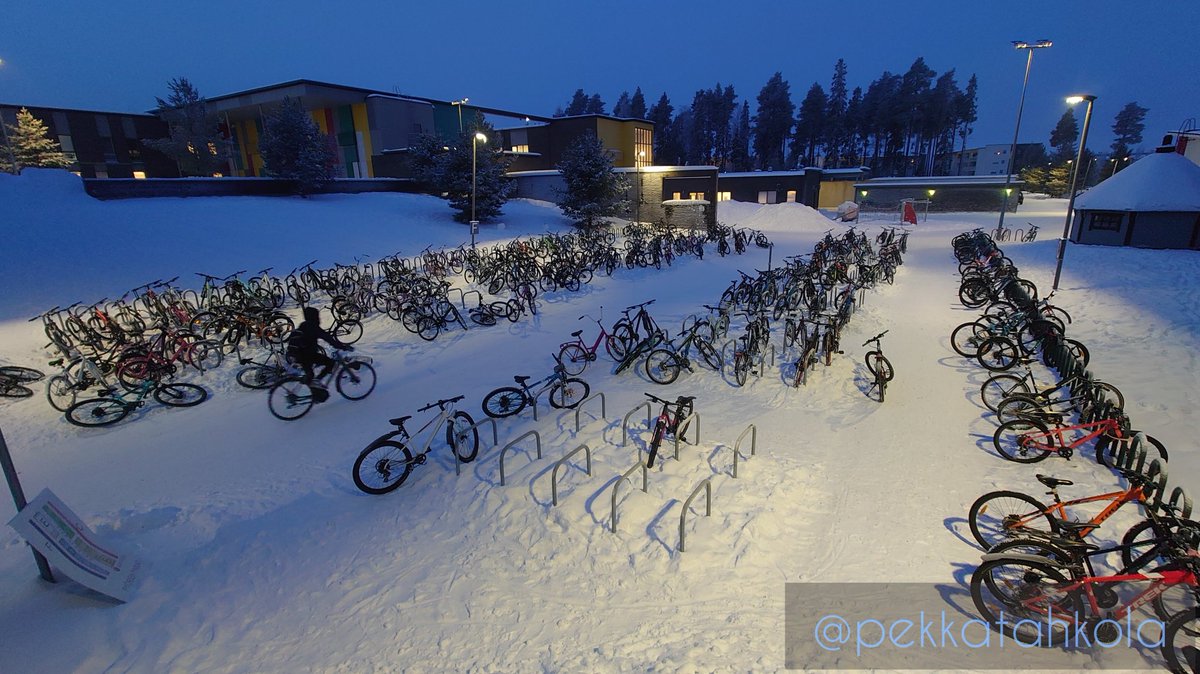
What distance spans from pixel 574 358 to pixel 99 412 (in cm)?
692

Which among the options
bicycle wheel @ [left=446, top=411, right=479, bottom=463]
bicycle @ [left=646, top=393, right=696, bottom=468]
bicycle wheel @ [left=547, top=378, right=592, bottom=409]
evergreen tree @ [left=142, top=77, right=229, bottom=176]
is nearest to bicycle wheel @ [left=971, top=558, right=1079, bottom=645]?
bicycle @ [left=646, top=393, right=696, bottom=468]

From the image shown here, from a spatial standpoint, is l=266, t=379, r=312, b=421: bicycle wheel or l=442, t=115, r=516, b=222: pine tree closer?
l=266, t=379, r=312, b=421: bicycle wheel

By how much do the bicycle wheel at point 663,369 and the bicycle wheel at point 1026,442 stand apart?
4.37 m

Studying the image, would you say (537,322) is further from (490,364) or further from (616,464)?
(616,464)

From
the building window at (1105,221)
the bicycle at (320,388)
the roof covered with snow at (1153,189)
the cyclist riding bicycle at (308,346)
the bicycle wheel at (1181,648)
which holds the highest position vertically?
the roof covered with snow at (1153,189)

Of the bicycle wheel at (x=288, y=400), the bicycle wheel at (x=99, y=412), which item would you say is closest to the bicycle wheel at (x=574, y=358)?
the bicycle wheel at (x=288, y=400)

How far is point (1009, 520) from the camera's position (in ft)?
15.5

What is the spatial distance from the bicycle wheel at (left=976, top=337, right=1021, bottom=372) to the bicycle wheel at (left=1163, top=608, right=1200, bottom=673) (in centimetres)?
591

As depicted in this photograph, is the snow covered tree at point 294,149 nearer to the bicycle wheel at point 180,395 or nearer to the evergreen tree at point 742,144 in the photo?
the bicycle wheel at point 180,395

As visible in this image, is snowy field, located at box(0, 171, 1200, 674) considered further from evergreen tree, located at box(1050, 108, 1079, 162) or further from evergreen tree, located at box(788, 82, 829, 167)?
evergreen tree, located at box(1050, 108, 1079, 162)

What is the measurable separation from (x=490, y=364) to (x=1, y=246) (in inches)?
626

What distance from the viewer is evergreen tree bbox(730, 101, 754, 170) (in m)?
71.5

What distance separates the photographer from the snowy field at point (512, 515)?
159 inches

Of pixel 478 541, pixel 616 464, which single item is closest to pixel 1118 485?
pixel 616 464
